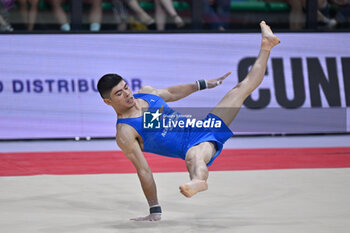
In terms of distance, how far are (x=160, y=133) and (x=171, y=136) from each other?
0.39 ft

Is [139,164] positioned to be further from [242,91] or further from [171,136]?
[242,91]

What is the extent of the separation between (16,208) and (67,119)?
14.5 feet

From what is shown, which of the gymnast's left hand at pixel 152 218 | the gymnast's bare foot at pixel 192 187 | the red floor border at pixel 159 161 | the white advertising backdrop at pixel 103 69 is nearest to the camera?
the gymnast's bare foot at pixel 192 187

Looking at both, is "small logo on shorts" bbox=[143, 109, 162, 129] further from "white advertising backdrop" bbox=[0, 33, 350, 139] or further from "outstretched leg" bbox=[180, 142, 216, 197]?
"white advertising backdrop" bbox=[0, 33, 350, 139]

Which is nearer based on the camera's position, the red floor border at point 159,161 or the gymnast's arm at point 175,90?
the gymnast's arm at point 175,90

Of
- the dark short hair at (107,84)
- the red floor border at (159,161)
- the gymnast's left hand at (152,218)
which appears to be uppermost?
the dark short hair at (107,84)

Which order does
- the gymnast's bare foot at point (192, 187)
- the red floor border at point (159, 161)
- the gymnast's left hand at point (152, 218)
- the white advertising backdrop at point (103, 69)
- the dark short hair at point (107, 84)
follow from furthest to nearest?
the white advertising backdrop at point (103, 69)
the red floor border at point (159, 161)
the dark short hair at point (107, 84)
the gymnast's left hand at point (152, 218)
the gymnast's bare foot at point (192, 187)

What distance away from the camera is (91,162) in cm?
794

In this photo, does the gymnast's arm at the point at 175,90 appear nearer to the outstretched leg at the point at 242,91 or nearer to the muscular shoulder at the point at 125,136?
the outstretched leg at the point at 242,91

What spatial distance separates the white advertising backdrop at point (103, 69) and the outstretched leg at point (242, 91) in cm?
425

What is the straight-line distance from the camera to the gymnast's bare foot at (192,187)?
14.6ft

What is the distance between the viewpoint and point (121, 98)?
5.16 m

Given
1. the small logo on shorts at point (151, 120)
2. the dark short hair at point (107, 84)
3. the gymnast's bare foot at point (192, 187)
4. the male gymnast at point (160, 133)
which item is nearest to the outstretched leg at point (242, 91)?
the male gymnast at point (160, 133)

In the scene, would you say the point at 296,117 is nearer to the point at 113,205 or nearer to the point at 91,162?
the point at 91,162
